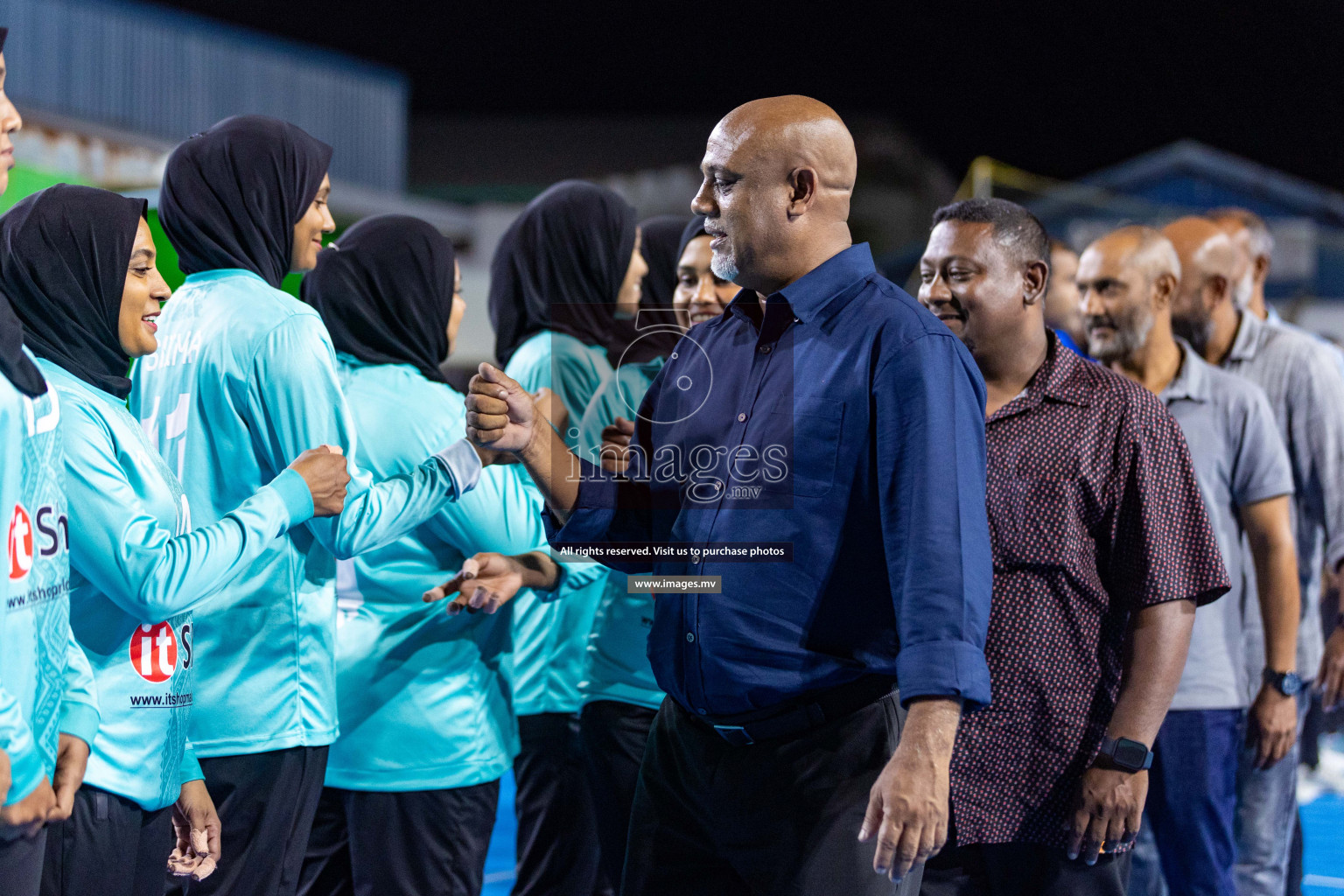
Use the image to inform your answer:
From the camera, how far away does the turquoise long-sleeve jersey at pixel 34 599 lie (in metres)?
1.38

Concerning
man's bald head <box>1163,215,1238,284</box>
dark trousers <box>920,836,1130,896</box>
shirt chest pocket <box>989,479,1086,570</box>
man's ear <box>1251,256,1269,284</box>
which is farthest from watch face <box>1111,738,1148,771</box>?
man's ear <box>1251,256,1269,284</box>

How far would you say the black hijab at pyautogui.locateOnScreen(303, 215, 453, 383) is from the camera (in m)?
2.42

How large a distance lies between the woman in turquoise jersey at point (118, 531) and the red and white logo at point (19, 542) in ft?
0.62

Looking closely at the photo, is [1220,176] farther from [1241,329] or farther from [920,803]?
[920,803]

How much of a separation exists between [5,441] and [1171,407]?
2.52 meters

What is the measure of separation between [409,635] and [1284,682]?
2.05m

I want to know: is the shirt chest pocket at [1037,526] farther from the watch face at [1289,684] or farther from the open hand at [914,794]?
the watch face at [1289,684]

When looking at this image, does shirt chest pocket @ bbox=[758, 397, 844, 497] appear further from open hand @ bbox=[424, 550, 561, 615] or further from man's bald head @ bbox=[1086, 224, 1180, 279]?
man's bald head @ bbox=[1086, 224, 1180, 279]

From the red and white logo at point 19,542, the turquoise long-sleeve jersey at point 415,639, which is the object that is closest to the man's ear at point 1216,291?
the turquoise long-sleeve jersey at point 415,639

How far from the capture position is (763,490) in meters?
1.74

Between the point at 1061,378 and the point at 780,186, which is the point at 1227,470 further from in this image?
the point at 780,186

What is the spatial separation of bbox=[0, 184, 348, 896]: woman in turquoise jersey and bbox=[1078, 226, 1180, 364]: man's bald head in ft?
7.02

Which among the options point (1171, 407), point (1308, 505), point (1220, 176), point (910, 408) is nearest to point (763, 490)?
point (910, 408)

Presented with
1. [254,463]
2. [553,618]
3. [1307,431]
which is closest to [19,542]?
[254,463]
